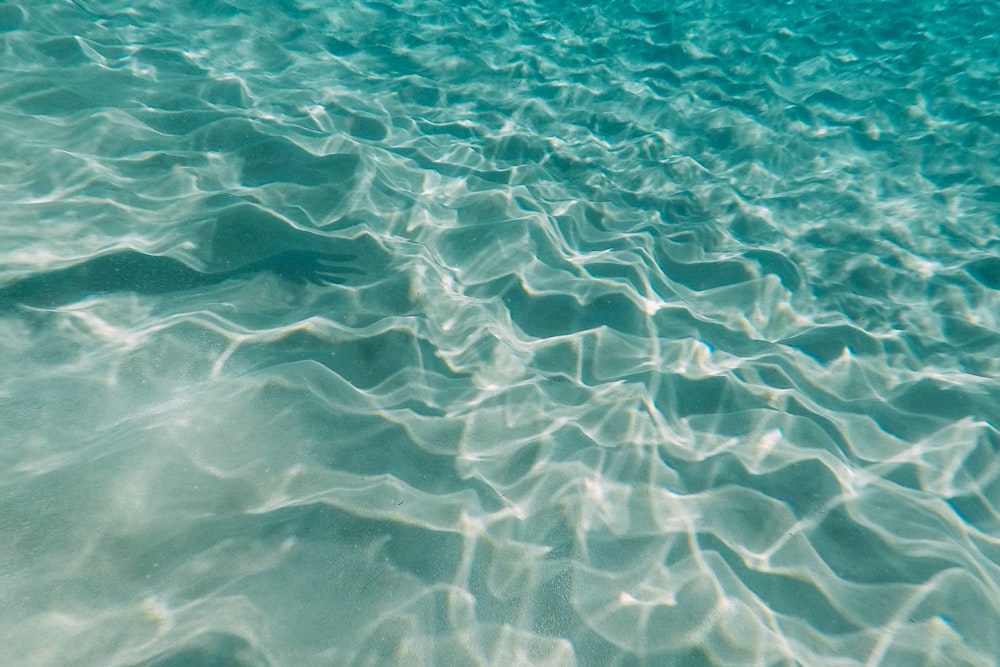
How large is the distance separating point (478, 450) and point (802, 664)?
160 cm

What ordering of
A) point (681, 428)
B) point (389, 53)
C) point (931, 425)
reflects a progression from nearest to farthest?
point (681, 428)
point (931, 425)
point (389, 53)

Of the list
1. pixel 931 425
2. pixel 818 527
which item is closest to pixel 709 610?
pixel 818 527

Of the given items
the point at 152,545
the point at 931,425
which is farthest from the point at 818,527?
the point at 152,545

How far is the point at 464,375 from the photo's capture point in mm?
3365

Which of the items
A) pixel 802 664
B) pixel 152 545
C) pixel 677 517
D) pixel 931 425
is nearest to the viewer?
pixel 152 545

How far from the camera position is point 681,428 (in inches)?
130

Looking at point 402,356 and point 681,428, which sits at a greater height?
point 681,428

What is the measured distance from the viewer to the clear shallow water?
2.16 meters

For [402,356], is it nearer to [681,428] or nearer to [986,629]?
[681,428]

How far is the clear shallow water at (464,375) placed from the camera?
2.16 m

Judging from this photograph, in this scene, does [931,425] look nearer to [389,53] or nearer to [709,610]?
[709,610]

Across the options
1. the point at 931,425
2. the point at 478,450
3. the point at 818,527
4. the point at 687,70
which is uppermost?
the point at 687,70

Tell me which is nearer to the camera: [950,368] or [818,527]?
[818,527]

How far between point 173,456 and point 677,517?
2.23 m
